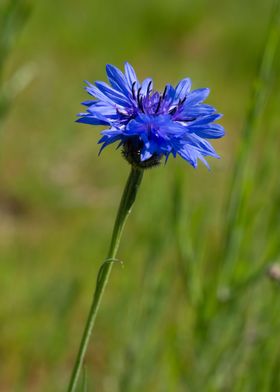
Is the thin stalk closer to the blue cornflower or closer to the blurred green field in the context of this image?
the blurred green field

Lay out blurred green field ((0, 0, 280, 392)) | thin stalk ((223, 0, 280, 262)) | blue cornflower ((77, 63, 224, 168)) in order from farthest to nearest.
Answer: blurred green field ((0, 0, 280, 392)) → thin stalk ((223, 0, 280, 262)) → blue cornflower ((77, 63, 224, 168))

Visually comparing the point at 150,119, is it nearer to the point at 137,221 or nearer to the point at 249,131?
the point at 249,131

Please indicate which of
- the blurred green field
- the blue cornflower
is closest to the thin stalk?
the blurred green field

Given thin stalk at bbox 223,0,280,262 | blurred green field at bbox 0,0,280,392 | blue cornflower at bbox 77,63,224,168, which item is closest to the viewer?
blue cornflower at bbox 77,63,224,168

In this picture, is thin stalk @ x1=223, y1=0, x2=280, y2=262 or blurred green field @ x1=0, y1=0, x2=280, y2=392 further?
blurred green field @ x1=0, y1=0, x2=280, y2=392

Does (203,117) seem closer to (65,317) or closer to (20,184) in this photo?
(65,317)

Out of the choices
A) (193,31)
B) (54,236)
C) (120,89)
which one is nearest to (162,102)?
(120,89)
